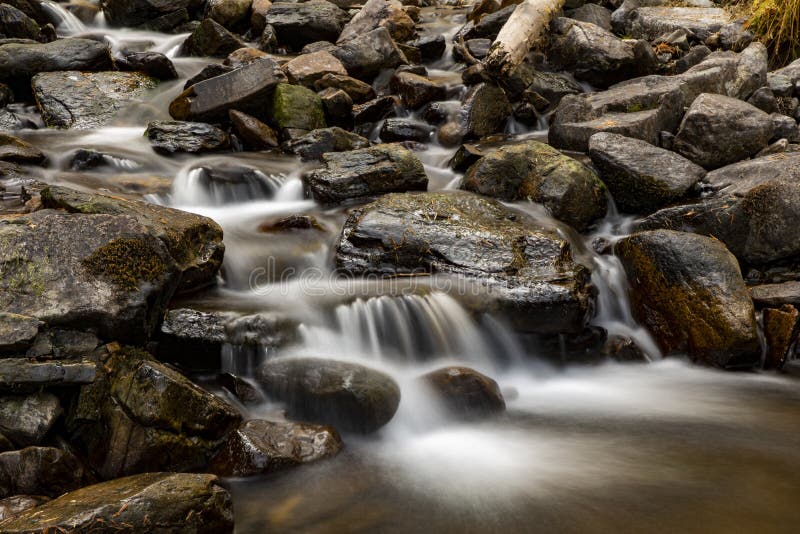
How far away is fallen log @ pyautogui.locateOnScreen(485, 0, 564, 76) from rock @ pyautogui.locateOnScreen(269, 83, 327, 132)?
303 cm

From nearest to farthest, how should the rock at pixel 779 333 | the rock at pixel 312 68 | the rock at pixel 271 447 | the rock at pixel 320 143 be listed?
1. the rock at pixel 271 447
2. the rock at pixel 779 333
3. the rock at pixel 320 143
4. the rock at pixel 312 68

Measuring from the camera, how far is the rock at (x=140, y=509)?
2.60 m

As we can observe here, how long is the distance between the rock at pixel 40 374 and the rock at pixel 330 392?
1.23m

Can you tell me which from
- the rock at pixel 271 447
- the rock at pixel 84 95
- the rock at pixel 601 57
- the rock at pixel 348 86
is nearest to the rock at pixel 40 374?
the rock at pixel 271 447

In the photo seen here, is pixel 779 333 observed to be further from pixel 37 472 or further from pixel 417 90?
pixel 417 90

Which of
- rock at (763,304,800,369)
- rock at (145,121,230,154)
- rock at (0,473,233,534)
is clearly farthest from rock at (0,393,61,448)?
rock at (763,304,800,369)

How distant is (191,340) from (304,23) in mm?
10844

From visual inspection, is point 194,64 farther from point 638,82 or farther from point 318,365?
point 318,365

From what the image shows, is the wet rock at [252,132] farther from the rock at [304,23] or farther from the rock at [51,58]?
the rock at [304,23]

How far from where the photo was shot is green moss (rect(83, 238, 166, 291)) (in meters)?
3.91

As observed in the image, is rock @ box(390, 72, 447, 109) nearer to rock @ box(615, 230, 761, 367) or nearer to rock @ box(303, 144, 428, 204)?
rock @ box(303, 144, 428, 204)

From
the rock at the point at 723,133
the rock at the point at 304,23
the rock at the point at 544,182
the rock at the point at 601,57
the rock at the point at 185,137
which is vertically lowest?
the rock at the point at 544,182

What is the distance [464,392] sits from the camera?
14.8ft

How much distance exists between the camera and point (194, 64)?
1226cm
